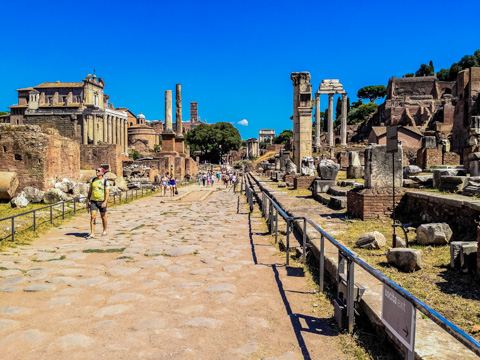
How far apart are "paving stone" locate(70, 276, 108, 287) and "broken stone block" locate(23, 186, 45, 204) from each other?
1007 cm

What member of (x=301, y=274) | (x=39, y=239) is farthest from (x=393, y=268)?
(x=39, y=239)

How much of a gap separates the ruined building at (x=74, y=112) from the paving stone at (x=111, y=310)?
202 feet

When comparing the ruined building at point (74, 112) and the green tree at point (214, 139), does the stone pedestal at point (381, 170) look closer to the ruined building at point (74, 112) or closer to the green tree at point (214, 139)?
the ruined building at point (74, 112)

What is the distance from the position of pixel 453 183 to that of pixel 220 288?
22.0ft

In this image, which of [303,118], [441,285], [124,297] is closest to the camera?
[441,285]

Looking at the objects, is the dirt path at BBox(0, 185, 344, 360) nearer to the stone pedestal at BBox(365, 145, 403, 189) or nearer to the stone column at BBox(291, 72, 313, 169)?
the stone pedestal at BBox(365, 145, 403, 189)

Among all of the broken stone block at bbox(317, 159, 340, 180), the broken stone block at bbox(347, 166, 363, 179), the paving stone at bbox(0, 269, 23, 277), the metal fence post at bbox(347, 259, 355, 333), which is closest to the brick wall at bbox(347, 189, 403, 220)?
the metal fence post at bbox(347, 259, 355, 333)

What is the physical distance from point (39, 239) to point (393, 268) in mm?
7024

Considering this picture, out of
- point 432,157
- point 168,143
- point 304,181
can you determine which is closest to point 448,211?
Result: point 304,181

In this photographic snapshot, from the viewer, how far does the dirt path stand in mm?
3145

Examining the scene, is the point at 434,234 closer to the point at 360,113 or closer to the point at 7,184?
the point at 7,184

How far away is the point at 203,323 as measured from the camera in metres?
3.66

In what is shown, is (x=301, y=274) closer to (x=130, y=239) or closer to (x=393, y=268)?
(x=393, y=268)

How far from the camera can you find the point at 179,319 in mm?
3760
